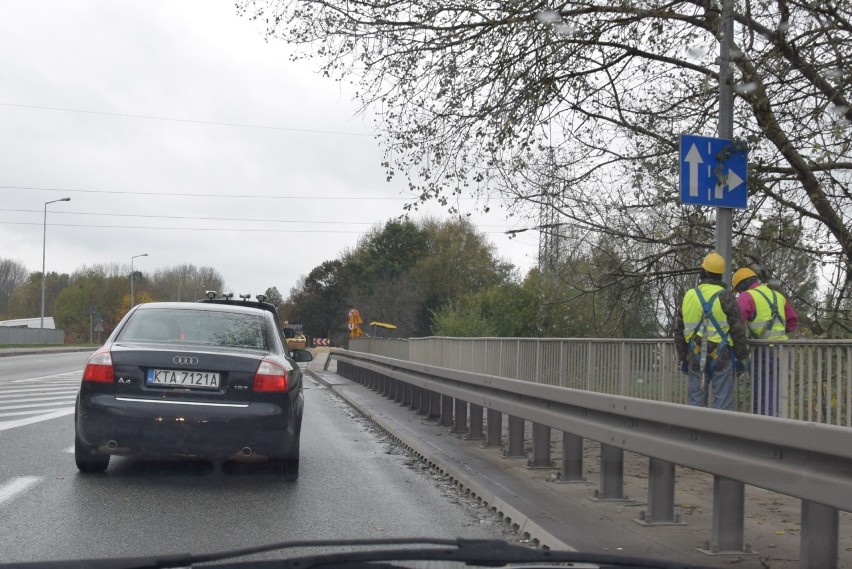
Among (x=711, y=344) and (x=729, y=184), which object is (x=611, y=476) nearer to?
(x=711, y=344)

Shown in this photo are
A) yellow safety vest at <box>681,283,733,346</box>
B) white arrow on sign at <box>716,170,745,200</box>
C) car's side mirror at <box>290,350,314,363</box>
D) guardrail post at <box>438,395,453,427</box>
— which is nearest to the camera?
yellow safety vest at <box>681,283,733,346</box>

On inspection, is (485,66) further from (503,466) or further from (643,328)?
(643,328)

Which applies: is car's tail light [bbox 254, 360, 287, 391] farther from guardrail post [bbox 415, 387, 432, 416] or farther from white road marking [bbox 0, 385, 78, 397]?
white road marking [bbox 0, 385, 78, 397]

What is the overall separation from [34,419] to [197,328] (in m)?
6.04

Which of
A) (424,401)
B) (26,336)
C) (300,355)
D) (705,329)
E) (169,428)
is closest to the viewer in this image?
(705,329)

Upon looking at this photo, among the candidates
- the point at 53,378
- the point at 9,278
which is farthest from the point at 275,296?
the point at 53,378

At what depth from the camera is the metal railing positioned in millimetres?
5734

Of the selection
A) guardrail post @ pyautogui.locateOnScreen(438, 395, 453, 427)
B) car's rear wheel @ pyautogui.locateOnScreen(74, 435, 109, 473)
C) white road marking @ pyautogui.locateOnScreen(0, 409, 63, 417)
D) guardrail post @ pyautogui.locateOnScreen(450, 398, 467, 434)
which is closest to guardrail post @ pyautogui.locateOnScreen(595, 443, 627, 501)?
car's rear wheel @ pyautogui.locateOnScreen(74, 435, 109, 473)

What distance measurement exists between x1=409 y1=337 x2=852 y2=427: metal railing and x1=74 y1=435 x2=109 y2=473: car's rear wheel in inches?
159

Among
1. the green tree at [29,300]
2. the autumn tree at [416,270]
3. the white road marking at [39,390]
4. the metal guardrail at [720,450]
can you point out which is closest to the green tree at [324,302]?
the autumn tree at [416,270]

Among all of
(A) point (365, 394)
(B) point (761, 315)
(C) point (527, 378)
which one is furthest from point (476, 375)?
(A) point (365, 394)

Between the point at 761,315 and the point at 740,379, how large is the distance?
1.69 metres

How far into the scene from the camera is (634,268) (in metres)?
16.0

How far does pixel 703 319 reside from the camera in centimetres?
801
